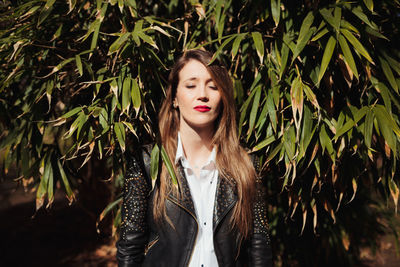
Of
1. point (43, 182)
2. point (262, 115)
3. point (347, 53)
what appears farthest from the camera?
point (43, 182)

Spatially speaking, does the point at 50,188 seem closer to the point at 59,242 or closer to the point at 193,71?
the point at 193,71

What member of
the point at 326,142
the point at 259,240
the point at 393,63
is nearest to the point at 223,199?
the point at 259,240

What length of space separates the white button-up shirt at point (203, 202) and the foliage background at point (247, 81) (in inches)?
8.6

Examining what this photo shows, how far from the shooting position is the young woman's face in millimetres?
1227

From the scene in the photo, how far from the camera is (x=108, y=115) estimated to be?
1.35 m

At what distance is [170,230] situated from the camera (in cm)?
122

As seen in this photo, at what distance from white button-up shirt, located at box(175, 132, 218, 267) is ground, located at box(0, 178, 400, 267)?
1.85 m

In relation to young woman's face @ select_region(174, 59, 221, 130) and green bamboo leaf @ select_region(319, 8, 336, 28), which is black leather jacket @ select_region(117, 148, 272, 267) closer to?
young woman's face @ select_region(174, 59, 221, 130)

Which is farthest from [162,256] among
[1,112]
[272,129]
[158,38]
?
[1,112]

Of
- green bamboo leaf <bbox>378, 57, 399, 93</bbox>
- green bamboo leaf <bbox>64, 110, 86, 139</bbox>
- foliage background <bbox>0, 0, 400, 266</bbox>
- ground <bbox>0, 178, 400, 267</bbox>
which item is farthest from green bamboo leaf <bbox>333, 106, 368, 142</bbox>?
ground <bbox>0, 178, 400, 267</bbox>

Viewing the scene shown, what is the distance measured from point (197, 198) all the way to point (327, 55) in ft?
2.52

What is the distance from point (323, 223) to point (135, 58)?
5.54 ft

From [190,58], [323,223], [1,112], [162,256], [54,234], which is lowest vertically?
[54,234]

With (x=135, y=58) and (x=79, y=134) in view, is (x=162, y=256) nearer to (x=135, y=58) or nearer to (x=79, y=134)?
(x=79, y=134)
